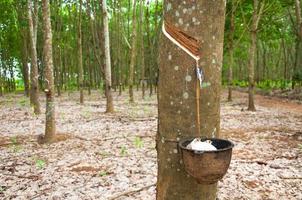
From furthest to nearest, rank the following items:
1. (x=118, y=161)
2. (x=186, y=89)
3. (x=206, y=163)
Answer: (x=118, y=161) → (x=186, y=89) → (x=206, y=163)

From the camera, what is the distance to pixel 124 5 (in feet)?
115

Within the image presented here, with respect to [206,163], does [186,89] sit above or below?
above

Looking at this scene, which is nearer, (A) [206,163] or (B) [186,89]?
(A) [206,163]

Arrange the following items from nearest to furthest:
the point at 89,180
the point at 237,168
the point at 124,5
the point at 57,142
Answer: the point at 89,180
the point at 237,168
the point at 57,142
the point at 124,5

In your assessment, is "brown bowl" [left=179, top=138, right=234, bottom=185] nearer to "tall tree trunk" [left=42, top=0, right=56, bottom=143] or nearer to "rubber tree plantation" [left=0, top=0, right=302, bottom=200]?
"rubber tree plantation" [left=0, top=0, right=302, bottom=200]

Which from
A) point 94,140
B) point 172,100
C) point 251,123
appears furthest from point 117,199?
point 251,123

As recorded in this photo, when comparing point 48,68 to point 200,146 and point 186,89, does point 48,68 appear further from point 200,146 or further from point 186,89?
point 200,146

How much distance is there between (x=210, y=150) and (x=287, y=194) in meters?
4.06

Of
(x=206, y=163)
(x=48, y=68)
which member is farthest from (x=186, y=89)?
(x=48, y=68)

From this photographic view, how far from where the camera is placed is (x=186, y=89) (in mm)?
2320

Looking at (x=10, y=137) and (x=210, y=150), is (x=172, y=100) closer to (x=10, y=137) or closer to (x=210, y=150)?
(x=210, y=150)

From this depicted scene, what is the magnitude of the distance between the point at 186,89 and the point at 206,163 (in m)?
0.51

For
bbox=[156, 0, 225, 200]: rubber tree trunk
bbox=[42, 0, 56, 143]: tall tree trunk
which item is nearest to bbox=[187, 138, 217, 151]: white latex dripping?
bbox=[156, 0, 225, 200]: rubber tree trunk

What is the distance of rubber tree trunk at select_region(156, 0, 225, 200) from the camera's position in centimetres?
229
